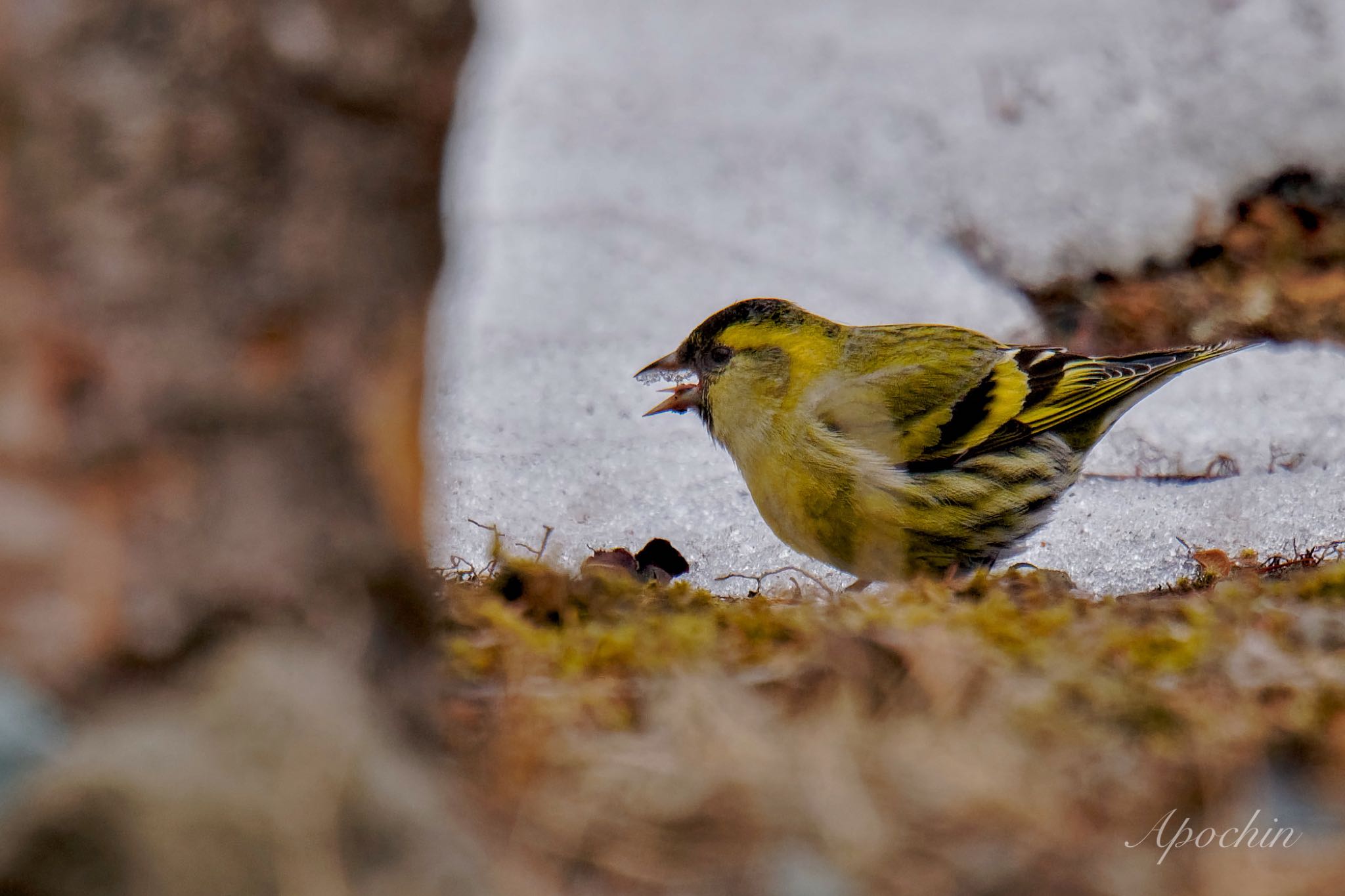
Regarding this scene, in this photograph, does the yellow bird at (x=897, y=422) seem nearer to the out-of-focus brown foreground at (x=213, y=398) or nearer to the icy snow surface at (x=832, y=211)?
the icy snow surface at (x=832, y=211)

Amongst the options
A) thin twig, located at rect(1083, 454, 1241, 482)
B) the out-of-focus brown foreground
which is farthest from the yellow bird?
the out-of-focus brown foreground

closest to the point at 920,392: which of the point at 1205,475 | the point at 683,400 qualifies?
the point at 683,400

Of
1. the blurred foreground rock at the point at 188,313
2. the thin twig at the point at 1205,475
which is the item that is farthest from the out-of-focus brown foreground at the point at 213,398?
the thin twig at the point at 1205,475

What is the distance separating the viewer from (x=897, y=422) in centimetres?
442

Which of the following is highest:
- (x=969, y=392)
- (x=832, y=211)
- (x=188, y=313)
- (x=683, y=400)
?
(x=188, y=313)

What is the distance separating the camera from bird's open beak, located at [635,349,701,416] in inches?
181

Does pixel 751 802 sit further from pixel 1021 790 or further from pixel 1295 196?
pixel 1295 196

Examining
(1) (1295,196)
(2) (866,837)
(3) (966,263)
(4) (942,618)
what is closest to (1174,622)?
(4) (942,618)

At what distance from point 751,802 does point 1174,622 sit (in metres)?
1.24

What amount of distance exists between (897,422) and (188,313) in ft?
9.18

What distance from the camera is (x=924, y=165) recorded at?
6.53 metres

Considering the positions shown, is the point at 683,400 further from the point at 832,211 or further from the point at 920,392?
the point at 832,211

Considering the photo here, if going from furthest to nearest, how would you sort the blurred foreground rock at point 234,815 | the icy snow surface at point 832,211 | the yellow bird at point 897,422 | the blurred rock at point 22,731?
the icy snow surface at point 832,211 < the yellow bird at point 897,422 < the blurred rock at point 22,731 < the blurred foreground rock at point 234,815

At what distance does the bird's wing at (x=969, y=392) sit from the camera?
4.34 m
